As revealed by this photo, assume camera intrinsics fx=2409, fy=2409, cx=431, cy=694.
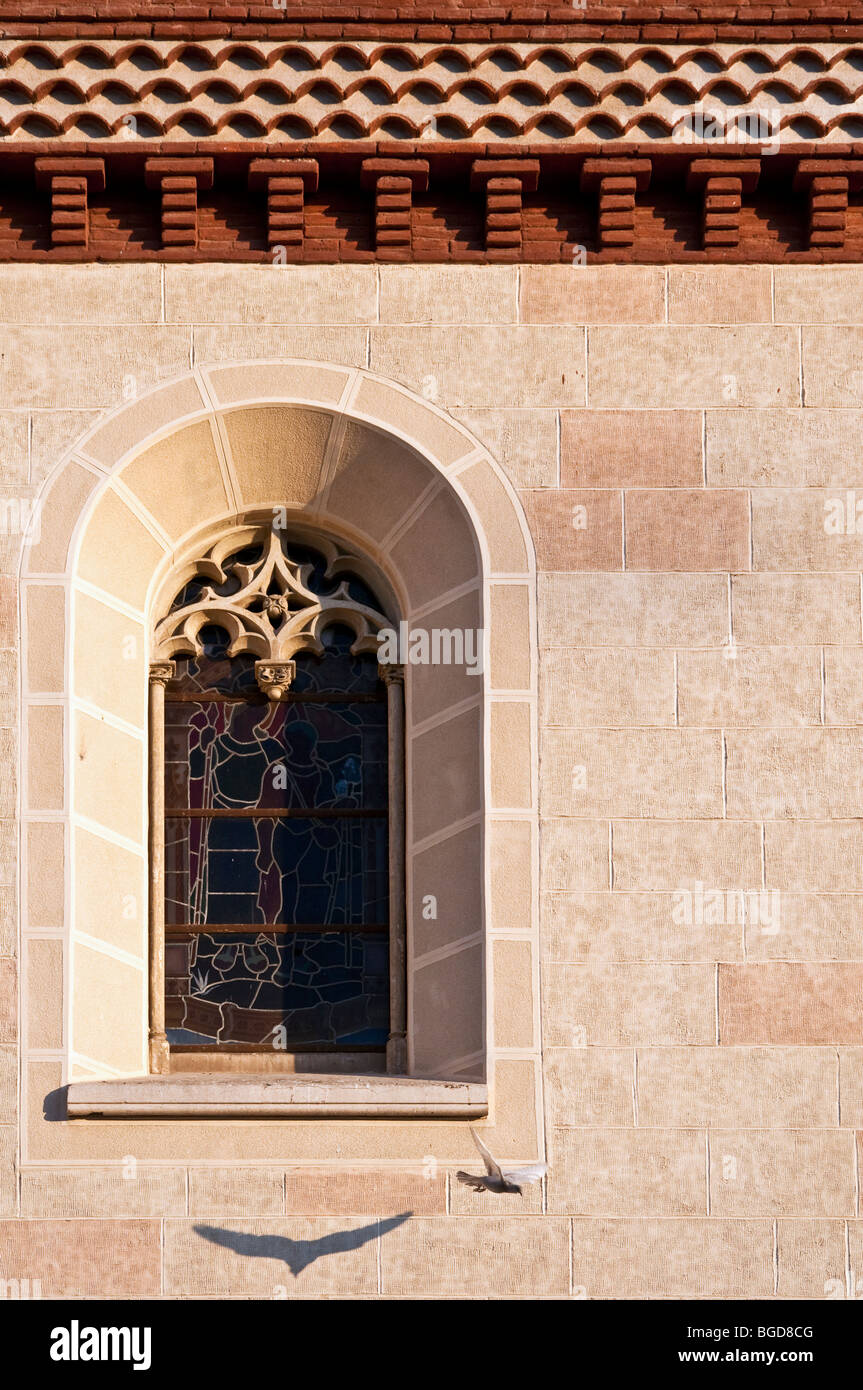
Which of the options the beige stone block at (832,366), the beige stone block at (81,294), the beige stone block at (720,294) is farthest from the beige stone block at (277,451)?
the beige stone block at (832,366)

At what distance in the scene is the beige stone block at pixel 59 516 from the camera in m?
11.9

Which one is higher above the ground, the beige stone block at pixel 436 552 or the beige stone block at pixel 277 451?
the beige stone block at pixel 277 451

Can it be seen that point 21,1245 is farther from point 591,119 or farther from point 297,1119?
point 591,119

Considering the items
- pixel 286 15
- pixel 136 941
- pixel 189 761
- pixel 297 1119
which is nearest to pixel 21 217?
pixel 286 15

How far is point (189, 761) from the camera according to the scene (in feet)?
40.7

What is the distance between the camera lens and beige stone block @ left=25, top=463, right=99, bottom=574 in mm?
11867

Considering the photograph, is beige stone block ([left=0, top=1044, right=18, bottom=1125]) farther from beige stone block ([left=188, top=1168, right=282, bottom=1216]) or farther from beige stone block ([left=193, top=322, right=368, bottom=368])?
beige stone block ([left=193, top=322, right=368, bottom=368])

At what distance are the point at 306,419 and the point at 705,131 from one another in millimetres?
2544

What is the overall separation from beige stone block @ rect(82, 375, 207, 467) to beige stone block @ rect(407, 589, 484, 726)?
161cm

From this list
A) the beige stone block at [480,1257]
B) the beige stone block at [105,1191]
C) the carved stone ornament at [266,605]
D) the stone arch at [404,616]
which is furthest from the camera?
the carved stone ornament at [266,605]

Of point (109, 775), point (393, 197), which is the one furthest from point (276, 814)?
point (393, 197)

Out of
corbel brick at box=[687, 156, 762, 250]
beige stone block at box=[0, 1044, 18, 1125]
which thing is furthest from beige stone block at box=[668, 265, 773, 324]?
beige stone block at box=[0, 1044, 18, 1125]

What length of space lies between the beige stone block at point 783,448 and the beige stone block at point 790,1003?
95.7 inches

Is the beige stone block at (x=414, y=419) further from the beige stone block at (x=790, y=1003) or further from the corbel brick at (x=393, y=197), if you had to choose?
the beige stone block at (x=790, y=1003)
